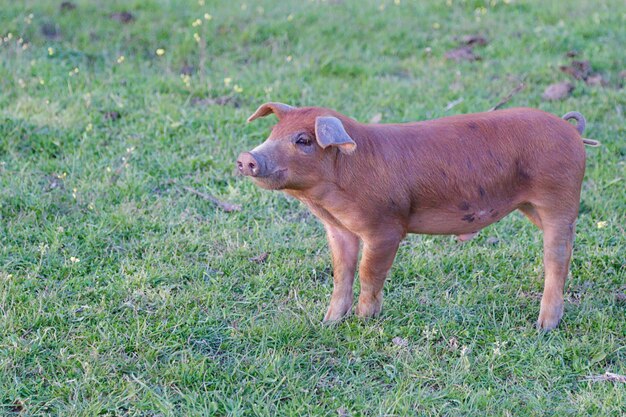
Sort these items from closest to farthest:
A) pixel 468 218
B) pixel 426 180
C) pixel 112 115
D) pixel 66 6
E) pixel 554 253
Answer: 1. pixel 426 180
2. pixel 468 218
3. pixel 554 253
4. pixel 112 115
5. pixel 66 6

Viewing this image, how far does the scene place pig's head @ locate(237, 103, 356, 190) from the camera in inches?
146

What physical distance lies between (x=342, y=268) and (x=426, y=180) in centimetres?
70

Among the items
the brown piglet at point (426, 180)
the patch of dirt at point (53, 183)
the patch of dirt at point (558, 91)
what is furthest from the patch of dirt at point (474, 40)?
the patch of dirt at point (53, 183)

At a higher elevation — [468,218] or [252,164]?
[252,164]

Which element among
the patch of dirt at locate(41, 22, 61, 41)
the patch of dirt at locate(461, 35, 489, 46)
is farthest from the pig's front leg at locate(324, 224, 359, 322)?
the patch of dirt at locate(41, 22, 61, 41)

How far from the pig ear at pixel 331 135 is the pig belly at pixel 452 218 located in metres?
0.67

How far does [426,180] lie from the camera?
4.12m

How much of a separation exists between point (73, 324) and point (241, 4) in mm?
6115

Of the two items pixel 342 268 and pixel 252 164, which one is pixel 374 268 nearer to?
pixel 342 268

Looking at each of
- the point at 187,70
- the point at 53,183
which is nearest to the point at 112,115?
the point at 53,183

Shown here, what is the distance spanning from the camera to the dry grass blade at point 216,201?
564 centimetres

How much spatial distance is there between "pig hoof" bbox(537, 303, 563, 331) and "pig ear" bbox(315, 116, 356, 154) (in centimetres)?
151

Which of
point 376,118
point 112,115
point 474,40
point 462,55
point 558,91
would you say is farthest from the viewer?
point 474,40

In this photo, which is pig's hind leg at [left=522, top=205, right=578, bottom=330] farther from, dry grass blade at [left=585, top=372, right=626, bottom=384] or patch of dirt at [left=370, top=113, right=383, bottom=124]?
patch of dirt at [left=370, top=113, right=383, bottom=124]
